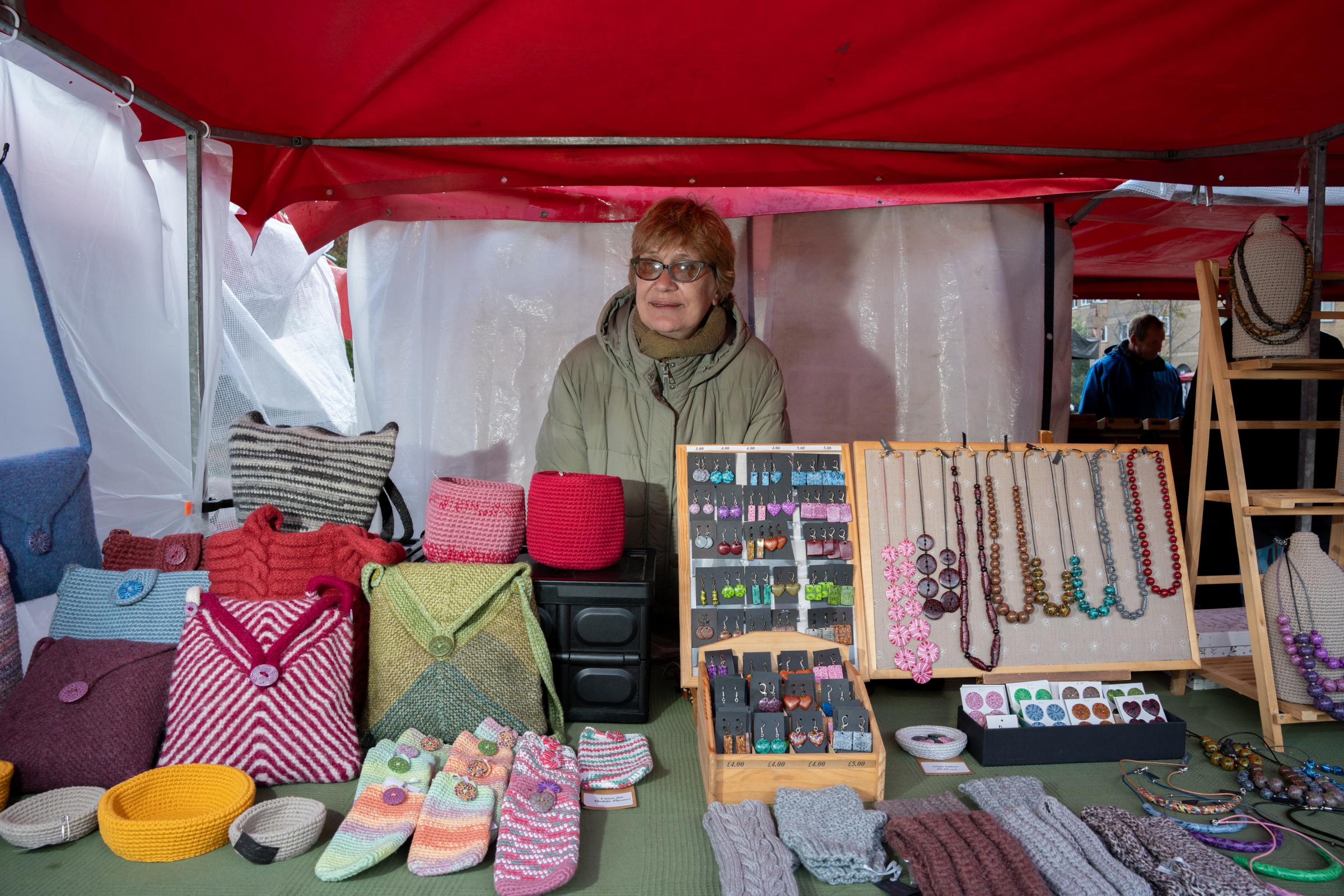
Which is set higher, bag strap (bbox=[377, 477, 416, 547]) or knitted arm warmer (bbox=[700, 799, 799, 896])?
bag strap (bbox=[377, 477, 416, 547])

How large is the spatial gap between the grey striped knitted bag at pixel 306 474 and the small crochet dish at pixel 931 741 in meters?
1.35

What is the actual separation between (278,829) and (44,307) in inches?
50.8

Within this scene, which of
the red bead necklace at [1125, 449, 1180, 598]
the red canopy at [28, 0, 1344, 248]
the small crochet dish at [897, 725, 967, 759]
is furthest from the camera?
the red bead necklace at [1125, 449, 1180, 598]

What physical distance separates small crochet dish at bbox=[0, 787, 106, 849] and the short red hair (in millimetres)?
1901

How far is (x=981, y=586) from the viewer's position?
83.4 inches

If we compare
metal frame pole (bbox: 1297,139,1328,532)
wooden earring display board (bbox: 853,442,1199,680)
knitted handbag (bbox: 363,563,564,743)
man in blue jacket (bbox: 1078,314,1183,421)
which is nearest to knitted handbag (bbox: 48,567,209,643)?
knitted handbag (bbox: 363,563,564,743)

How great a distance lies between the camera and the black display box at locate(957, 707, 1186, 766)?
1.84 m

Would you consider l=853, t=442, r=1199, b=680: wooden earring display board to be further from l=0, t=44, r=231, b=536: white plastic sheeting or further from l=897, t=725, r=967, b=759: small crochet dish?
l=0, t=44, r=231, b=536: white plastic sheeting

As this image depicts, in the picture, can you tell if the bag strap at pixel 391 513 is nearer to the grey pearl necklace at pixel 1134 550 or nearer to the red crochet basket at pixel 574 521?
the red crochet basket at pixel 574 521

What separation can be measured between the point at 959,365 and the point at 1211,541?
1825 millimetres

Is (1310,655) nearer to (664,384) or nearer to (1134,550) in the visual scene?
(1134,550)

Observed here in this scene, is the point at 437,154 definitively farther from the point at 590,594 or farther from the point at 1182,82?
the point at 1182,82

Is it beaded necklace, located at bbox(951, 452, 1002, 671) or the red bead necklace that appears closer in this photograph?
beaded necklace, located at bbox(951, 452, 1002, 671)

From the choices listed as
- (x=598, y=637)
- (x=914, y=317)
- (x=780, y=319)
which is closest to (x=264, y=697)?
(x=598, y=637)
